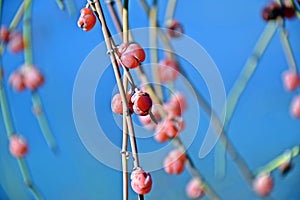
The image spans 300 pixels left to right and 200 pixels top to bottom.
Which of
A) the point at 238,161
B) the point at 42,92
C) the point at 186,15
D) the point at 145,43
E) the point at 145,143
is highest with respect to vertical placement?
the point at 42,92

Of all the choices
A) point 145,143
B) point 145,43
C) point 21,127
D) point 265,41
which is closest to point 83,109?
point 145,43

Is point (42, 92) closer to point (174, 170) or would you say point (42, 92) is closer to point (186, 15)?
point (186, 15)

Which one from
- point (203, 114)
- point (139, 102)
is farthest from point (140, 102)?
point (203, 114)

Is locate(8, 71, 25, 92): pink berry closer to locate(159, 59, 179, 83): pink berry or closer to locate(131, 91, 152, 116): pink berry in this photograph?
locate(159, 59, 179, 83): pink berry

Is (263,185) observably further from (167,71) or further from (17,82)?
(17,82)

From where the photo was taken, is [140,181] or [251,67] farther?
[251,67]

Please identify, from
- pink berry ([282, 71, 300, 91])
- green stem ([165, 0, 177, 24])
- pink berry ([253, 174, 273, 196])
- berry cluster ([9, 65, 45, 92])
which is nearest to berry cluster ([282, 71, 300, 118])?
pink berry ([282, 71, 300, 91])
